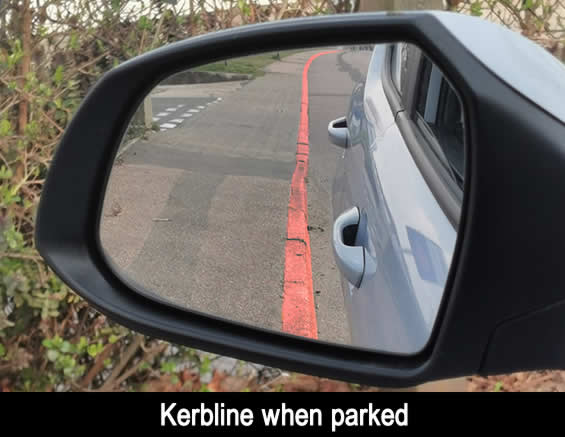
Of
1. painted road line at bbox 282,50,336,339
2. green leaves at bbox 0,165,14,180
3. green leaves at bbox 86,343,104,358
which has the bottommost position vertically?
green leaves at bbox 86,343,104,358

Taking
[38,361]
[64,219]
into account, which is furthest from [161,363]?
[64,219]

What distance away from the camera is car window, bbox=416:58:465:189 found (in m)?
0.99

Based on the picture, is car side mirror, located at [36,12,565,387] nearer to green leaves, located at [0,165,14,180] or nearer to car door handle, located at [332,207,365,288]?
car door handle, located at [332,207,365,288]

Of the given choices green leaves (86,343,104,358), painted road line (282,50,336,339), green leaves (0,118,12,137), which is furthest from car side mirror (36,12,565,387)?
green leaves (86,343,104,358)

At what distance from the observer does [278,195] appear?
1.36 metres

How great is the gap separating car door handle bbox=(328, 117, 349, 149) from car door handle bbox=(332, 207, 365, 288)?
18 centimetres

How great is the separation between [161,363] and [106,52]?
1498 millimetres

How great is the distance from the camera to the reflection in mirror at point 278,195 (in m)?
1.10

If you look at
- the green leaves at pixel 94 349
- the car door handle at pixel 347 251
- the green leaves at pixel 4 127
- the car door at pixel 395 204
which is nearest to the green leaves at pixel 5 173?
the green leaves at pixel 4 127

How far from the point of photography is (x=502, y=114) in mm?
613

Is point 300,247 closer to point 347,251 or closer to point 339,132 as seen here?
point 347,251

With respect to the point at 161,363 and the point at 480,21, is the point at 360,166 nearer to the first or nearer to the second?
the point at 480,21

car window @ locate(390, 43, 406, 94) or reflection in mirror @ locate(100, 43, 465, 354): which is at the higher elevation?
car window @ locate(390, 43, 406, 94)

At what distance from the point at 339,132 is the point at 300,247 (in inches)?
11.3
